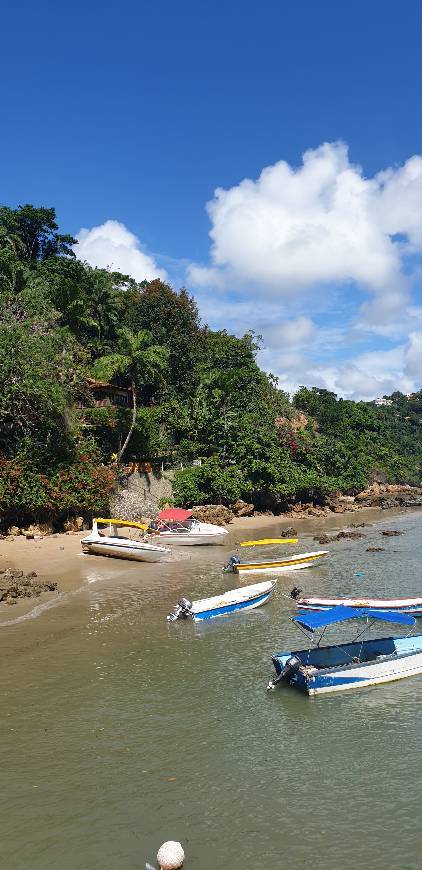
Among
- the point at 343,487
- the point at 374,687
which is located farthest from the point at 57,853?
the point at 343,487

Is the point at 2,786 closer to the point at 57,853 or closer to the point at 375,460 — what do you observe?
the point at 57,853

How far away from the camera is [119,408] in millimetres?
40094

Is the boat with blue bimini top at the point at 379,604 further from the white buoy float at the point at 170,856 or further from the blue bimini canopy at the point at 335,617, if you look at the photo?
the white buoy float at the point at 170,856

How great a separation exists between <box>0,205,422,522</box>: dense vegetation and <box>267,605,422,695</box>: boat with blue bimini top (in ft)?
61.5

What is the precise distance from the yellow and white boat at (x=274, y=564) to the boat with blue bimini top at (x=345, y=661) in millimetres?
10558

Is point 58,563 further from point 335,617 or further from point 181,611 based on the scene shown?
point 335,617

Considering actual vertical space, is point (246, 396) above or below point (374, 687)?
above

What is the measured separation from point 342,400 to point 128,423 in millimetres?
53761

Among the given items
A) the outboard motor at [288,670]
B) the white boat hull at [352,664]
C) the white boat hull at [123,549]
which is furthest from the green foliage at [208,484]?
the outboard motor at [288,670]

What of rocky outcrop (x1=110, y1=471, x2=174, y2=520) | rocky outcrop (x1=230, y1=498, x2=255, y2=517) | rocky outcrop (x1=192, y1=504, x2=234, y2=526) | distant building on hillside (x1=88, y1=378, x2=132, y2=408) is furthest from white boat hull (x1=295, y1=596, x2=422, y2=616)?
distant building on hillside (x1=88, y1=378, x2=132, y2=408)

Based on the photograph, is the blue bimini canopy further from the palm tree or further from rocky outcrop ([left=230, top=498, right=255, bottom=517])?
rocky outcrop ([left=230, top=498, right=255, bottom=517])

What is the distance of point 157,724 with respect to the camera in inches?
474

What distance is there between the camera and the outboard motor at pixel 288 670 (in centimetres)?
1330

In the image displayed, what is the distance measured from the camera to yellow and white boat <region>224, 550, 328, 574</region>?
25.9m
